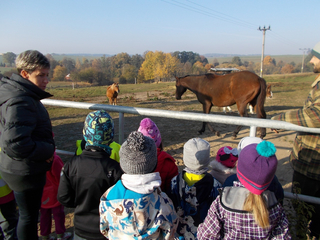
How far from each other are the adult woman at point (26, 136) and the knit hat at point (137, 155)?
0.78 meters

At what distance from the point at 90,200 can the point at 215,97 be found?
6.01 meters

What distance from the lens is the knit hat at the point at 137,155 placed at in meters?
1.28

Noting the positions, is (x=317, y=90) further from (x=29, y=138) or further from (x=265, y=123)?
(x=29, y=138)

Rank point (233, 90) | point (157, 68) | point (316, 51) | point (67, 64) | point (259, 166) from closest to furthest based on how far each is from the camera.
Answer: point (259, 166), point (316, 51), point (233, 90), point (157, 68), point (67, 64)

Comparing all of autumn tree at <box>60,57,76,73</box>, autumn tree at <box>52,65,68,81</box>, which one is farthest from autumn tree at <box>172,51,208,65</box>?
autumn tree at <box>52,65,68,81</box>

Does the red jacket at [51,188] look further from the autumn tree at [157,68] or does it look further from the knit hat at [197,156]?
the autumn tree at [157,68]

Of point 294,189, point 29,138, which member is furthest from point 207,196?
point 29,138

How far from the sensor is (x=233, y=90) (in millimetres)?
6555

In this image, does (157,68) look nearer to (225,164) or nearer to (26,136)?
(225,164)

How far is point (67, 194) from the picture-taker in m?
1.57

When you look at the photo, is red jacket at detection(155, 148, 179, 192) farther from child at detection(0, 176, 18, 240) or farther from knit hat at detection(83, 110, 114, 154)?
child at detection(0, 176, 18, 240)

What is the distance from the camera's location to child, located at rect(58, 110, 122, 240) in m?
1.50

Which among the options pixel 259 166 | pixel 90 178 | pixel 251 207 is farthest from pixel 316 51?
pixel 90 178

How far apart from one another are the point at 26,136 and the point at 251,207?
154cm
